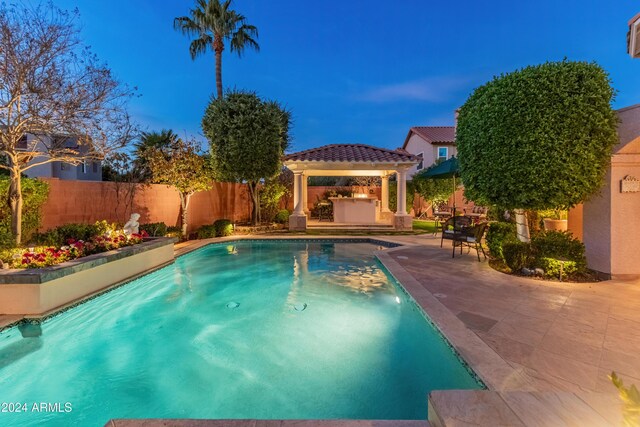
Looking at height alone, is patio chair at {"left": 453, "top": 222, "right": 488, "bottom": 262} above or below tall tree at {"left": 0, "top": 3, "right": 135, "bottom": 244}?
below

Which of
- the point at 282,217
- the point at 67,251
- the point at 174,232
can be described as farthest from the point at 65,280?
the point at 282,217

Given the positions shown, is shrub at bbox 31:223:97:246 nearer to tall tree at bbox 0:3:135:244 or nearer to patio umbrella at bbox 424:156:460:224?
tall tree at bbox 0:3:135:244

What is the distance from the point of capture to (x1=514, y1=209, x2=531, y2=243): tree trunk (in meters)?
7.31

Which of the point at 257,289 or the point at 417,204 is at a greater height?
the point at 417,204

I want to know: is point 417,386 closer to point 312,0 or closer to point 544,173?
point 544,173

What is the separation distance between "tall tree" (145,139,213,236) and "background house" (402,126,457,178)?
18.9 meters

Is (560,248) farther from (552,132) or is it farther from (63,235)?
(63,235)

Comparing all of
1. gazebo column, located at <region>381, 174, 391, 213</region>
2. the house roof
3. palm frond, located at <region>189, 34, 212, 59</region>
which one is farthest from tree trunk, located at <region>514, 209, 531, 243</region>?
the house roof

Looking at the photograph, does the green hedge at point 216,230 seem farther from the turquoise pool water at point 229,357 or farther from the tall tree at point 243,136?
the turquoise pool water at point 229,357

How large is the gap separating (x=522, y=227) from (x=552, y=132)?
98.9 inches

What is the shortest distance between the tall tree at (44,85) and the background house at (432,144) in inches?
902

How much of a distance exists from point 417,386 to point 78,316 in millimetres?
5407

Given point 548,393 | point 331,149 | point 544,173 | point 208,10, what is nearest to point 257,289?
point 548,393

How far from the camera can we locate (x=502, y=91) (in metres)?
6.20
